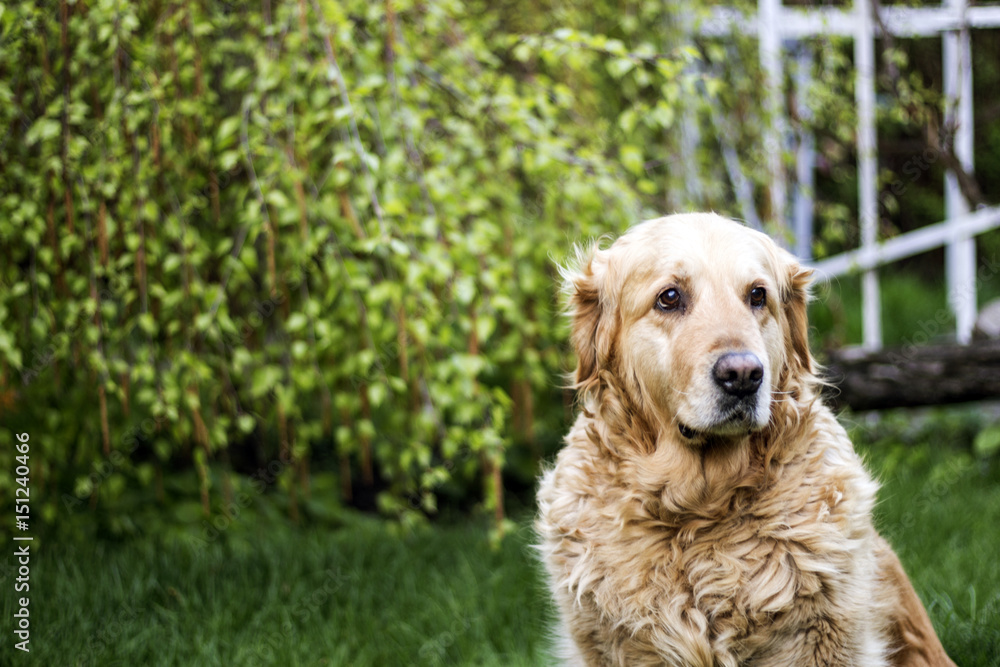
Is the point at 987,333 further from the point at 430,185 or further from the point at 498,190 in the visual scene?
the point at 430,185

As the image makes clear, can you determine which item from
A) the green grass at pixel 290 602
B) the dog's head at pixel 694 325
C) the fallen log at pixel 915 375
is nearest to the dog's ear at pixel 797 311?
the dog's head at pixel 694 325

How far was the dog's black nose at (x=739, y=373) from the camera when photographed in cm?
181

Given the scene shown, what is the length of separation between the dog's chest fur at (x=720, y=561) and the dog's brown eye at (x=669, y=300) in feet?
1.21

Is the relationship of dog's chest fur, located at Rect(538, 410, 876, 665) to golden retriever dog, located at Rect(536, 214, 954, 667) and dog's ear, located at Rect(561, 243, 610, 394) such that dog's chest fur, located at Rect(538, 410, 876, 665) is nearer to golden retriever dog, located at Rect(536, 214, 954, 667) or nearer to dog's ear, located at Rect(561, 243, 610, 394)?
golden retriever dog, located at Rect(536, 214, 954, 667)

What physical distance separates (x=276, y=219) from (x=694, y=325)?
1.64 meters

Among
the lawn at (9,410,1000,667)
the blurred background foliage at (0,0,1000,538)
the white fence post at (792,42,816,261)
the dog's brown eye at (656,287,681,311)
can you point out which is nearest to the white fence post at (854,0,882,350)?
the white fence post at (792,42,816,261)

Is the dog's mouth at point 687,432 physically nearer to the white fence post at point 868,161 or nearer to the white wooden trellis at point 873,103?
the white wooden trellis at point 873,103

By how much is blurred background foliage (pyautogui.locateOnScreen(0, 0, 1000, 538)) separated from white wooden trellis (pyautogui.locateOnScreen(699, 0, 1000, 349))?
1.98 ft

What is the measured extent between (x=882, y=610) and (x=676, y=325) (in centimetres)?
81

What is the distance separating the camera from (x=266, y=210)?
2.76 metres

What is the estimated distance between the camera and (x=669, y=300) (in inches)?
79.2

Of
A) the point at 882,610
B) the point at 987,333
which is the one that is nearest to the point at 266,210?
the point at 882,610

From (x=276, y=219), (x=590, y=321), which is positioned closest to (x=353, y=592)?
(x=276, y=219)

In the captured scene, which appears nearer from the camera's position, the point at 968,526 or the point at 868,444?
the point at 968,526
